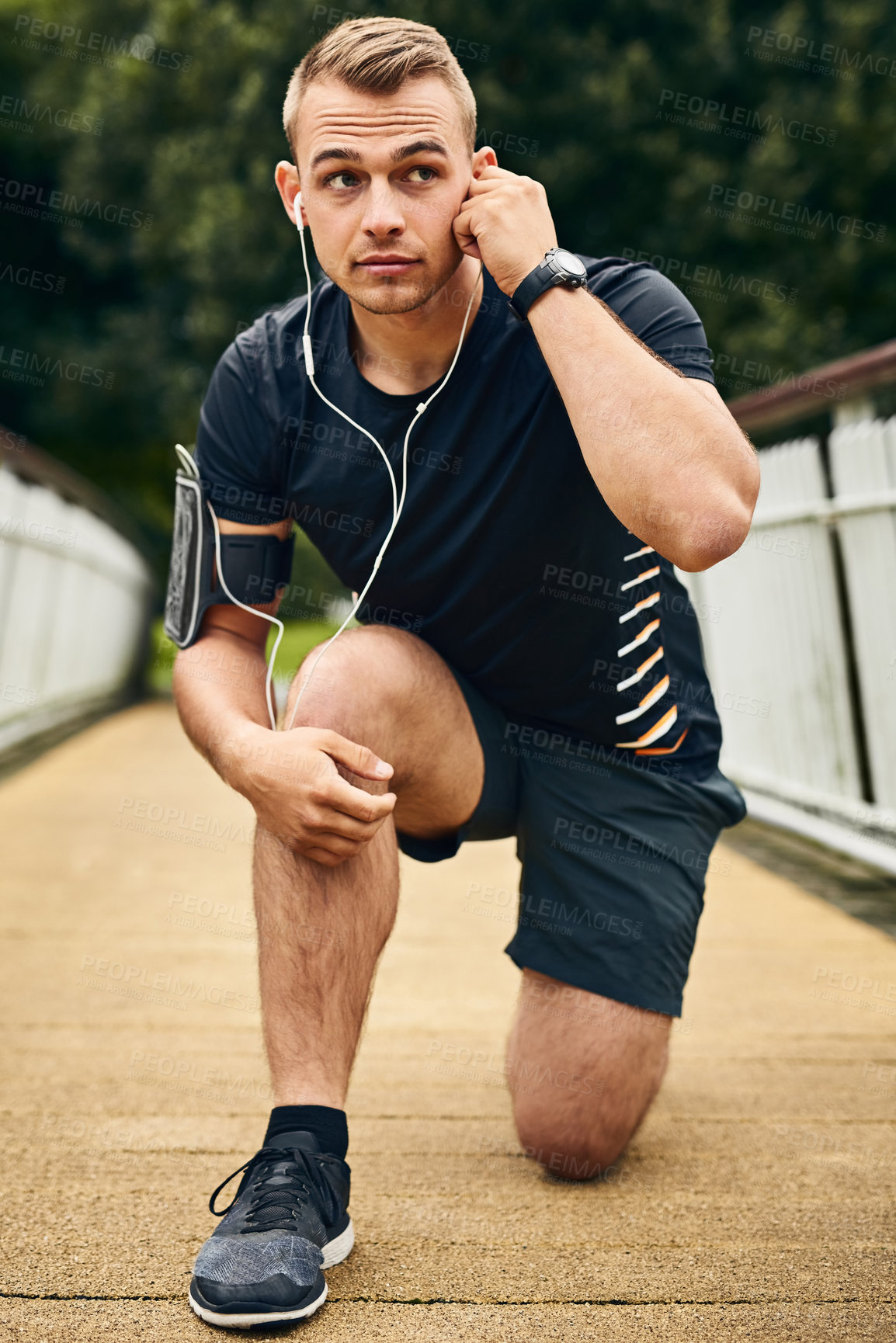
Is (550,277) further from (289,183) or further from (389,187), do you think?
(289,183)

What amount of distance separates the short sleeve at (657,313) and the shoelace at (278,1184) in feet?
3.74

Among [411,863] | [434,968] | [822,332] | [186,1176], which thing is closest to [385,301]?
[186,1176]

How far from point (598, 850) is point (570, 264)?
92 centimetres

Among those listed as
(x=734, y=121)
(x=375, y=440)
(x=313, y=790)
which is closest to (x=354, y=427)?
(x=375, y=440)

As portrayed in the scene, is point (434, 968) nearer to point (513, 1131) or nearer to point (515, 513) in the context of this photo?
point (513, 1131)

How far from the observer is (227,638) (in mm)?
2064

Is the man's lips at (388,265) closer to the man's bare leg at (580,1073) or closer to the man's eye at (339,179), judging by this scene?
the man's eye at (339,179)

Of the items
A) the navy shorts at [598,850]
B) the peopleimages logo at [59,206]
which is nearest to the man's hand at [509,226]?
the navy shorts at [598,850]

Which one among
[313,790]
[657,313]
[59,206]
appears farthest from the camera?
[59,206]

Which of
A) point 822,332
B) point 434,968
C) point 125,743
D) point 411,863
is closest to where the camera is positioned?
point 434,968

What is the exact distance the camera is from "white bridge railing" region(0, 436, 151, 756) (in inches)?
221

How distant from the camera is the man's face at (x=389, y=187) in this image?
1872 mm

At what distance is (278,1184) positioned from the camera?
1.57m

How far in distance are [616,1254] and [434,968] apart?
1.38 meters
